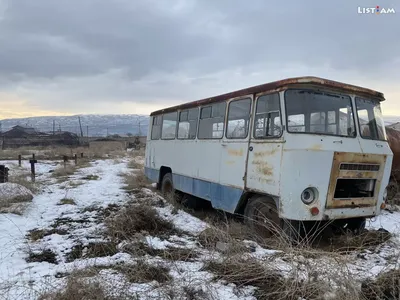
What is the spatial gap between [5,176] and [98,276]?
8.21 meters

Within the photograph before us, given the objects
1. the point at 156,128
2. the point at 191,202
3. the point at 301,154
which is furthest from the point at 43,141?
the point at 301,154

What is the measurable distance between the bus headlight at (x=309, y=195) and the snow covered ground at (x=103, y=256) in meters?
0.84

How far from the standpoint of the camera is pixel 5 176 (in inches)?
399

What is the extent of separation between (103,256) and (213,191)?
2664 millimetres

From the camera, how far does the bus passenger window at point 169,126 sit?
8877 mm

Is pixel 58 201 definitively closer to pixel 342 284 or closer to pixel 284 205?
pixel 284 205

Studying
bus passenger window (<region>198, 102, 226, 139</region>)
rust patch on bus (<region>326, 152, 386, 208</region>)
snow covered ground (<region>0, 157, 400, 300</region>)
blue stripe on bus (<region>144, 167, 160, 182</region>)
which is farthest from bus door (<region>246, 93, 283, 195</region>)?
blue stripe on bus (<region>144, 167, 160, 182</region>)

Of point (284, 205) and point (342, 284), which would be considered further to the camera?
point (284, 205)

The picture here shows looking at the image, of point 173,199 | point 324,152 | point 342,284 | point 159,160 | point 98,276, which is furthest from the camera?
point 159,160

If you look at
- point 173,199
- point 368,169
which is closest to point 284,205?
point 368,169

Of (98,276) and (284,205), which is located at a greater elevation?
(284,205)

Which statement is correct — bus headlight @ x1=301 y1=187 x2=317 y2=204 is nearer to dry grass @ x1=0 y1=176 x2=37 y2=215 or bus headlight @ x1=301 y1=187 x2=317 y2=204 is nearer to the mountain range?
dry grass @ x1=0 y1=176 x2=37 y2=215

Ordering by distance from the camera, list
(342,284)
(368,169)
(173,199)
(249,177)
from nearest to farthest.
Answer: (342,284), (368,169), (249,177), (173,199)

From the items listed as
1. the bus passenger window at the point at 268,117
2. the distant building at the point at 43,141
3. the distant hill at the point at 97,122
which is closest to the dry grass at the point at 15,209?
the bus passenger window at the point at 268,117
